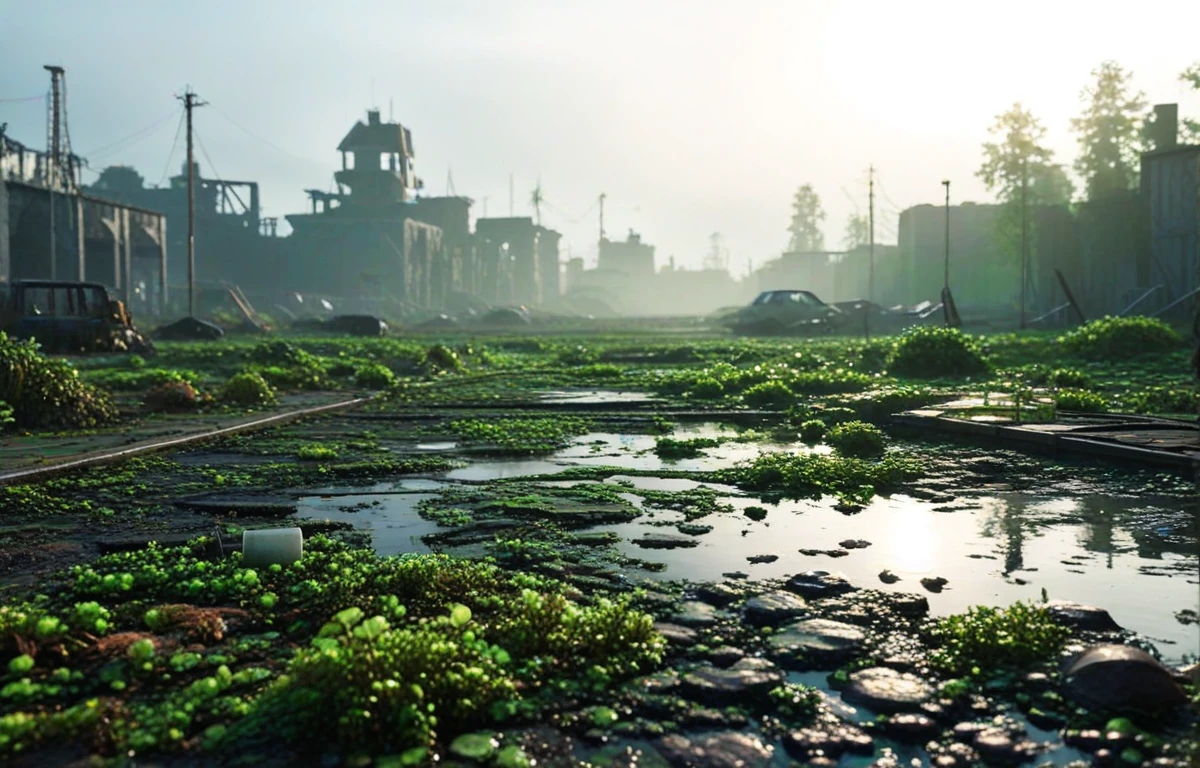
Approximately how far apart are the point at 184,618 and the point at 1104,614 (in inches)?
153

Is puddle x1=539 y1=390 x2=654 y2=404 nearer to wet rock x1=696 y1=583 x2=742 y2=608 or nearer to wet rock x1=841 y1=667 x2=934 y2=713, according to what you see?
wet rock x1=696 y1=583 x2=742 y2=608

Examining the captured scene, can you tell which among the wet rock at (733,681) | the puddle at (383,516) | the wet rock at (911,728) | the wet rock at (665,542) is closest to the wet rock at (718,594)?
the wet rock at (733,681)

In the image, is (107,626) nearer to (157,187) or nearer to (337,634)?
(337,634)

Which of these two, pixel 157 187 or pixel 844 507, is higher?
pixel 157 187

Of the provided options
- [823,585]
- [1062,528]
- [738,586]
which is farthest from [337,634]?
[1062,528]

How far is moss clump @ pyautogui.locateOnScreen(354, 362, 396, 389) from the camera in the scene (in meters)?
17.7

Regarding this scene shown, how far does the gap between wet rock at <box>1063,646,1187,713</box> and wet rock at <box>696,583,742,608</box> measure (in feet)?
4.84

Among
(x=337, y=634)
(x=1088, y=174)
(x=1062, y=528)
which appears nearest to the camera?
(x=337, y=634)

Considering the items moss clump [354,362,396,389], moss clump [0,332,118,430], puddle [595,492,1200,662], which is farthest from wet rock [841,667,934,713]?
moss clump [354,362,396,389]

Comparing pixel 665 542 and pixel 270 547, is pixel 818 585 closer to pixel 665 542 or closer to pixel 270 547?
pixel 665 542

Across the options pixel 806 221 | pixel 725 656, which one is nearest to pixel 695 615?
pixel 725 656

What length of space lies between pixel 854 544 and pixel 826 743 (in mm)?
2644

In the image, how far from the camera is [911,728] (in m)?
3.13

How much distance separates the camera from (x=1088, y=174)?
48.8 m
